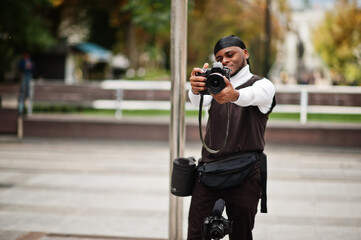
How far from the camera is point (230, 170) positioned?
317 cm

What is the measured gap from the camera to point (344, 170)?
908 cm

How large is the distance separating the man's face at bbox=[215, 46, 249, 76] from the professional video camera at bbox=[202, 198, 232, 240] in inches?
33.5

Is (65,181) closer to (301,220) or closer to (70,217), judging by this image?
(70,217)

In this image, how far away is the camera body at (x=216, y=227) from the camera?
3.19 meters

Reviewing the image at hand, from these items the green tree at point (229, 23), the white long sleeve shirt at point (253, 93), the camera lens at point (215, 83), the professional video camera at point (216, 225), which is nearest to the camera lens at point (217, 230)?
the professional video camera at point (216, 225)

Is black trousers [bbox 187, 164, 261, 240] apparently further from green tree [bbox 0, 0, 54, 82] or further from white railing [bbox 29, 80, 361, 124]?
green tree [bbox 0, 0, 54, 82]

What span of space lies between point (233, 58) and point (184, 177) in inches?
32.5

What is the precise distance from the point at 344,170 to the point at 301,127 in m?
2.74

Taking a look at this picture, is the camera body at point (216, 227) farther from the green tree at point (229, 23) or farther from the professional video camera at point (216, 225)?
the green tree at point (229, 23)

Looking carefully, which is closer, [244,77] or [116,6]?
[244,77]

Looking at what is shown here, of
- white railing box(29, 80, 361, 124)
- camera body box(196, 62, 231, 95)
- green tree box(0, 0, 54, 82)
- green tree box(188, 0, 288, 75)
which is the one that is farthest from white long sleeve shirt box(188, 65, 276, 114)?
green tree box(188, 0, 288, 75)

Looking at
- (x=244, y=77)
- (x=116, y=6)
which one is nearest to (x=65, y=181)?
(x=244, y=77)

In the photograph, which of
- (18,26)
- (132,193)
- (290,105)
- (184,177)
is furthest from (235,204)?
(18,26)

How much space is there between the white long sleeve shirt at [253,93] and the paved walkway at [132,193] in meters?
2.42
